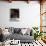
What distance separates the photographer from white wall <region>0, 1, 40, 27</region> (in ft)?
13.6

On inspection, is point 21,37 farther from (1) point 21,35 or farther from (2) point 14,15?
(2) point 14,15

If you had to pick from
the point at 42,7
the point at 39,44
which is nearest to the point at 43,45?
the point at 39,44

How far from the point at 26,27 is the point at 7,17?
2.53ft

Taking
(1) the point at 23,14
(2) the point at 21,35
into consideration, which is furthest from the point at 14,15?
(2) the point at 21,35

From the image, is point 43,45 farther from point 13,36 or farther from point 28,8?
point 28,8

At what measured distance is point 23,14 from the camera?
164 inches

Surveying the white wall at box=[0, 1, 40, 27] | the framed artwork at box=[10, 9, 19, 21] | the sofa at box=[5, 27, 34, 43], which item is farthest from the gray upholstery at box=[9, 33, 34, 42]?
the framed artwork at box=[10, 9, 19, 21]

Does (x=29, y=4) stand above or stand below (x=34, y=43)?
above

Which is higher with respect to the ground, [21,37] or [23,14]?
[23,14]

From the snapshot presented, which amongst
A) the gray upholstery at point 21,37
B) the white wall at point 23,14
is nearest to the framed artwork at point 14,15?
the white wall at point 23,14

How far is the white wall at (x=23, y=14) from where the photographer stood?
4.15 m

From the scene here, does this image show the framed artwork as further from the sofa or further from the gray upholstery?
the gray upholstery

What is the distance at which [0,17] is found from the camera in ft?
Answer: 13.6

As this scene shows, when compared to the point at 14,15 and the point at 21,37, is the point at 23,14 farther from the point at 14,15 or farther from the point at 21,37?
the point at 21,37
